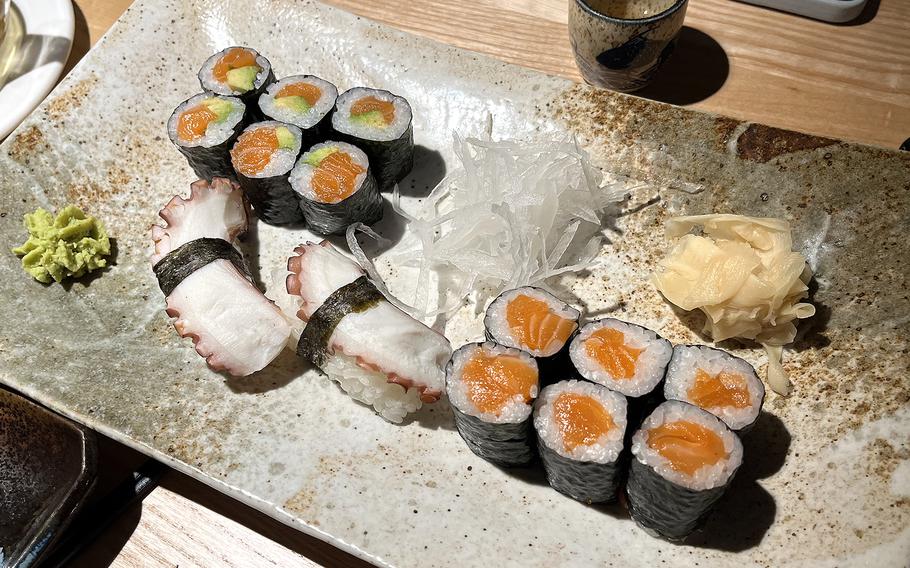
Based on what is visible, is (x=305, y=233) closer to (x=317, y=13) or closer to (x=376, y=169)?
(x=376, y=169)

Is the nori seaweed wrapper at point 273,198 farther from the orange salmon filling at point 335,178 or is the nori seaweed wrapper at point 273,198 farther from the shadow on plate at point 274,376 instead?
the shadow on plate at point 274,376

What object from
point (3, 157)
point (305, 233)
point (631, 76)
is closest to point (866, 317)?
point (631, 76)

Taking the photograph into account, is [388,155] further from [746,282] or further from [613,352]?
[746,282]

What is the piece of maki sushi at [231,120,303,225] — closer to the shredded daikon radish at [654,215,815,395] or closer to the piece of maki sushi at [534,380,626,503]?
the piece of maki sushi at [534,380,626,503]

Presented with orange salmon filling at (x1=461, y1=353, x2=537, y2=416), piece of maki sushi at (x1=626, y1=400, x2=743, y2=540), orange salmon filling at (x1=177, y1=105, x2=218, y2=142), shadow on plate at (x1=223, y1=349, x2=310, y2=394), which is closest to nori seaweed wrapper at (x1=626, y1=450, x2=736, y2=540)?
piece of maki sushi at (x1=626, y1=400, x2=743, y2=540)

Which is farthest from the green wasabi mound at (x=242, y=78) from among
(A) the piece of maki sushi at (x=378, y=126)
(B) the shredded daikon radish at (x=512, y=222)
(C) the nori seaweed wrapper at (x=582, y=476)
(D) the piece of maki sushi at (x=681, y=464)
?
(D) the piece of maki sushi at (x=681, y=464)
